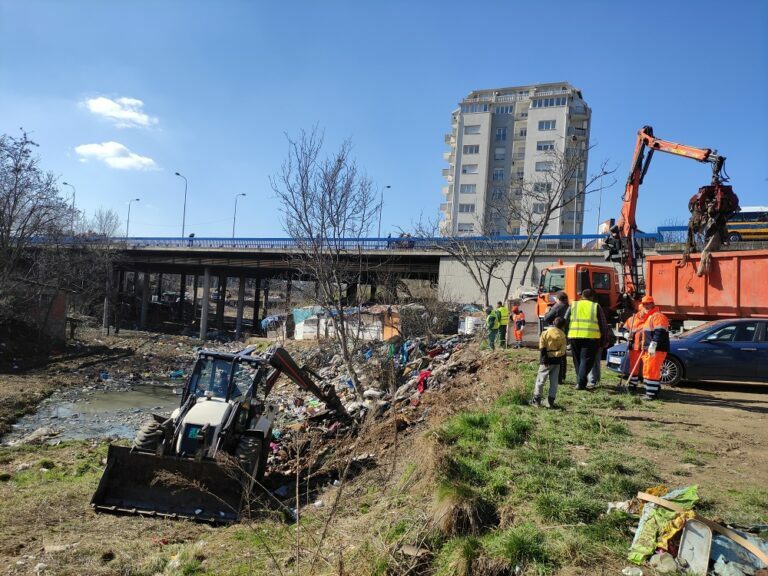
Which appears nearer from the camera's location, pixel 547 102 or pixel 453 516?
pixel 453 516

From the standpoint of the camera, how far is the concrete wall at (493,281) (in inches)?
1092

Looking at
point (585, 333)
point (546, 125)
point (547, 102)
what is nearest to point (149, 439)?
point (585, 333)

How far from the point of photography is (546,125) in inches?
2226

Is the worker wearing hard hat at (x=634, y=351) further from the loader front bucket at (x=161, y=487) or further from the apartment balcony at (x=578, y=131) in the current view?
the apartment balcony at (x=578, y=131)

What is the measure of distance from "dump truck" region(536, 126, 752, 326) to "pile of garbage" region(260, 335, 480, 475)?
3794mm

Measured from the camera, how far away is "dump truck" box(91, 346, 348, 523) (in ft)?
21.7

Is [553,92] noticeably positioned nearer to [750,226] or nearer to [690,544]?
[750,226]

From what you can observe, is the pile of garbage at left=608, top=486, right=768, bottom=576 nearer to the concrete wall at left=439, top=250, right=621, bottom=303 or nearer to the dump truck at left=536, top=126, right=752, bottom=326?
the dump truck at left=536, top=126, right=752, bottom=326

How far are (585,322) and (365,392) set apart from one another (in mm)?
6094

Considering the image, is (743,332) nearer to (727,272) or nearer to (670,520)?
(727,272)

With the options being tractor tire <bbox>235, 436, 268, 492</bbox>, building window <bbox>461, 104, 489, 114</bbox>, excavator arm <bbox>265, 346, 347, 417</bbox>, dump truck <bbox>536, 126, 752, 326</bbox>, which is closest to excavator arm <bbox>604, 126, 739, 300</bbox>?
dump truck <bbox>536, 126, 752, 326</bbox>

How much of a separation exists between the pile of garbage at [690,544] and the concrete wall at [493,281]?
24205 mm

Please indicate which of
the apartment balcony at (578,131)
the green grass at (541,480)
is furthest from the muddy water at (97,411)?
the apartment balcony at (578,131)

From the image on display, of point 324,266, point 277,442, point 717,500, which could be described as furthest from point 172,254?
point 717,500
